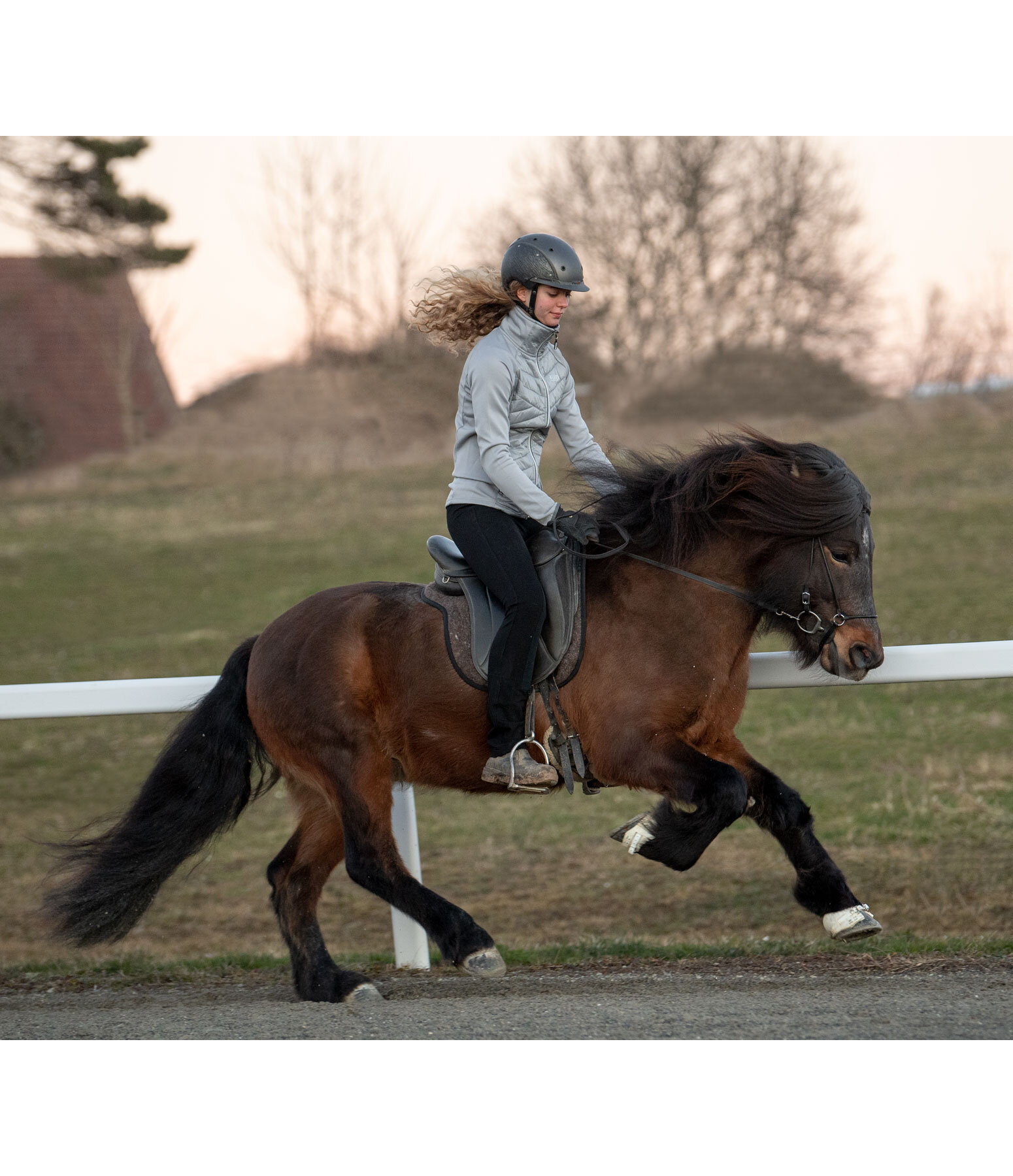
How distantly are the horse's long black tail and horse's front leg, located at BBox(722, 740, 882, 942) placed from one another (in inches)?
84.8

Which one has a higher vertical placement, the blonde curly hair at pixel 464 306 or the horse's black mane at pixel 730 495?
the blonde curly hair at pixel 464 306

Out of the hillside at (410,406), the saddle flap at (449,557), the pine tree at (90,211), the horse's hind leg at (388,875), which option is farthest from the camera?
the hillside at (410,406)

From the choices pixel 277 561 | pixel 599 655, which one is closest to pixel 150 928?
pixel 599 655

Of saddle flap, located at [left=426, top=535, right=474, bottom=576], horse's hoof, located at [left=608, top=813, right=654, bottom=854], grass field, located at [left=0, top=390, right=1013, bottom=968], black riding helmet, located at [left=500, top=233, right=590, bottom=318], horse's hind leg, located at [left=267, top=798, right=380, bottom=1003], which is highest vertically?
black riding helmet, located at [left=500, top=233, right=590, bottom=318]

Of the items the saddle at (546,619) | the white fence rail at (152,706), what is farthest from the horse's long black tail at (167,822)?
the saddle at (546,619)

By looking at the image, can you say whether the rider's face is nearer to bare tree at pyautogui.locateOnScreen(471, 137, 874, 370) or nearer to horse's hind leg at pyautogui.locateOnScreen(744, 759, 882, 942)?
horse's hind leg at pyautogui.locateOnScreen(744, 759, 882, 942)

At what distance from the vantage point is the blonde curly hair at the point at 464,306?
5.11m

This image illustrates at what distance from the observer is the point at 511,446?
5.03 meters

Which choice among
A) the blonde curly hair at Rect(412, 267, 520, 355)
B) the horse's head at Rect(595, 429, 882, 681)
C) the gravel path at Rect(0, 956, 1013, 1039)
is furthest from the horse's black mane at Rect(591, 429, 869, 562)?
the gravel path at Rect(0, 956, 1013, 1039)

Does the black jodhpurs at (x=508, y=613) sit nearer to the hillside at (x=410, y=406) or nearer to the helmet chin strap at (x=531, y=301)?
the helmet chin strap at (x=531, y=301)

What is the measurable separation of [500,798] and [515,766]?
23.8ft

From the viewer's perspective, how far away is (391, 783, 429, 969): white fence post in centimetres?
566

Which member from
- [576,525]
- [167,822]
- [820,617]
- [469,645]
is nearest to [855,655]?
[820,617]

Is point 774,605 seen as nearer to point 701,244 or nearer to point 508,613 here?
point 508,613
